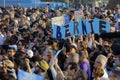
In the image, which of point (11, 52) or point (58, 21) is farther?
point (58, 21)

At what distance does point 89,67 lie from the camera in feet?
24.4

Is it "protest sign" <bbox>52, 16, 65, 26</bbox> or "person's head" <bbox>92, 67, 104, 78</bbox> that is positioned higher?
"person's head" <bbox>92, 67, 104, 78</bbox>

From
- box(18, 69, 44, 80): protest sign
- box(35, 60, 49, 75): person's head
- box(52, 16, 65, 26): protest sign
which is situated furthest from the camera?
box(52, 16, 65, 26): protest sign

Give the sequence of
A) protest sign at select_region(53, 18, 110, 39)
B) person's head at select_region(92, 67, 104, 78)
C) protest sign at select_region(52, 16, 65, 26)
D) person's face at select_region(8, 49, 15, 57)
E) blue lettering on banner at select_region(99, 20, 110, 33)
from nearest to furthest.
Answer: person's head at select_region(92, 67, 104, 78)
person's face at select_region(8, 49, 15, 57)
blue lettering on banner at select_region(99, 20, 110, 33)
protest sign at select_region(53, 18, 110, 39)
protest sign at select_region(52, 16, 65, 26)

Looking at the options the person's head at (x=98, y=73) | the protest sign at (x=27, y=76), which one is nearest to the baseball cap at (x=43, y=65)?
the protest sign at (x=27, y=76)

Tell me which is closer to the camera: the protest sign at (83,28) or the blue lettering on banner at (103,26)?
the blue lettering on banner at (103,26)

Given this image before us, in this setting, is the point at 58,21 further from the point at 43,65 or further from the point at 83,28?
the point at 43,65

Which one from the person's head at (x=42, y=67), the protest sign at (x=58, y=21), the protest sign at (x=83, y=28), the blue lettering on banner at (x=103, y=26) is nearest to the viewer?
the person's head at (x=42, y=67)

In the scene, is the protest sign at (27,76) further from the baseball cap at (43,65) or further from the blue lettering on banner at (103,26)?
the blue lettering on banner at (103,26)

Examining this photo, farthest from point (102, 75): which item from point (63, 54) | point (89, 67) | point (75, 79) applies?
point (63, 54)

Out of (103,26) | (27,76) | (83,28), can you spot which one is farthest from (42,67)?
(83,28)

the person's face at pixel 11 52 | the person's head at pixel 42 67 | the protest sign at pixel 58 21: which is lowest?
the protest sign at pixel 58 21

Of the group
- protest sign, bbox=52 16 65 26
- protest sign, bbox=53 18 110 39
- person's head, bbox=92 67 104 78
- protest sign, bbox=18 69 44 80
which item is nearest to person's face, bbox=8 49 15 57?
protest sign, bbox=53 18 110 39

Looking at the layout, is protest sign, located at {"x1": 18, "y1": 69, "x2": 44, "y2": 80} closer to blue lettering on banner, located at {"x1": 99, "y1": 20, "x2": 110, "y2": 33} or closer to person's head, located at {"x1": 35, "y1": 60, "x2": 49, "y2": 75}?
person's head, located at {"x1": 35, "y1": 60, "x2": 49, "y2": 75}
